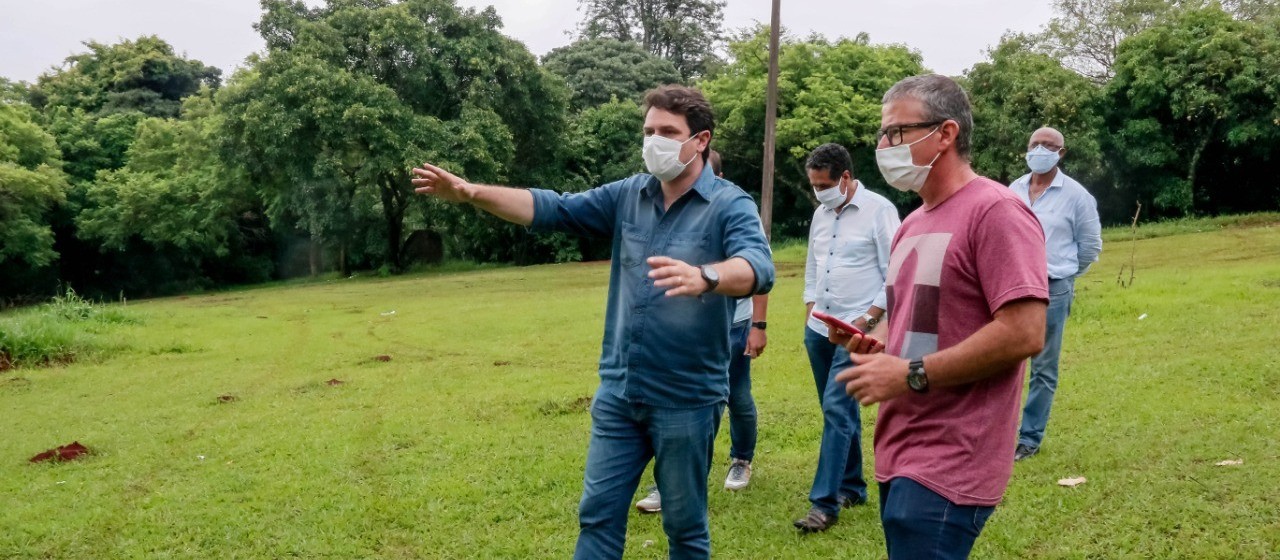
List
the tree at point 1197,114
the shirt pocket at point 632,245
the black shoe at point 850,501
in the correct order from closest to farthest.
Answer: the shirt pocket at point 632,245 < the black shoe at point 850,501 < the tree at point 1197,114

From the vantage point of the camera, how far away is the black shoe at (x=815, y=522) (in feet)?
16.4

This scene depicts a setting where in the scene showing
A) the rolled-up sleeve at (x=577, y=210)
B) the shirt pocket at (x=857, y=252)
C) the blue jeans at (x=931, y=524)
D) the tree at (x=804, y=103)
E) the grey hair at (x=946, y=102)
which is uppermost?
the tree at (x=804, y=103)

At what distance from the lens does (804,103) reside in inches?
1288

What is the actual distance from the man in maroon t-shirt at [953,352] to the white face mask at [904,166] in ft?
0.07

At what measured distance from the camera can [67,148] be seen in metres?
36.5

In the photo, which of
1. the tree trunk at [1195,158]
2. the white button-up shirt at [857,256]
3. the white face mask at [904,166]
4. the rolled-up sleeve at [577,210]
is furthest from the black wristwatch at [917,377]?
the tree trunk at [1195,158]

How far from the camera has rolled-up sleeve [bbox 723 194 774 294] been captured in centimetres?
316

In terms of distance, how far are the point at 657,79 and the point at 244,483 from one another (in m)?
42.0

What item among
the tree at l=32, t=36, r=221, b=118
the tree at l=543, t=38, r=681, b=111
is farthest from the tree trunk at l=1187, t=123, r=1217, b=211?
the tree at l=32, t=36, r=221, b=118

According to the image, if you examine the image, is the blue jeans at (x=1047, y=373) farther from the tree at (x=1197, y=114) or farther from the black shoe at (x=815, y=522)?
the tree at (x=1197, y=114)

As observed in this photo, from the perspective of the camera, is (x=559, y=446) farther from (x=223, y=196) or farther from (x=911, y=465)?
(x=223, y=196)

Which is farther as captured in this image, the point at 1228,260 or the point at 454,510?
the point at 1228,260

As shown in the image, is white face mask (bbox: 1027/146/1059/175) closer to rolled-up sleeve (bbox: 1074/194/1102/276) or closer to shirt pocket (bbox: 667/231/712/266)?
rolled-up sleeve (bbox: 1074/194/1102/276)

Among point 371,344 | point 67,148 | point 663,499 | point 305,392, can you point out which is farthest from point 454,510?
point 67,148
